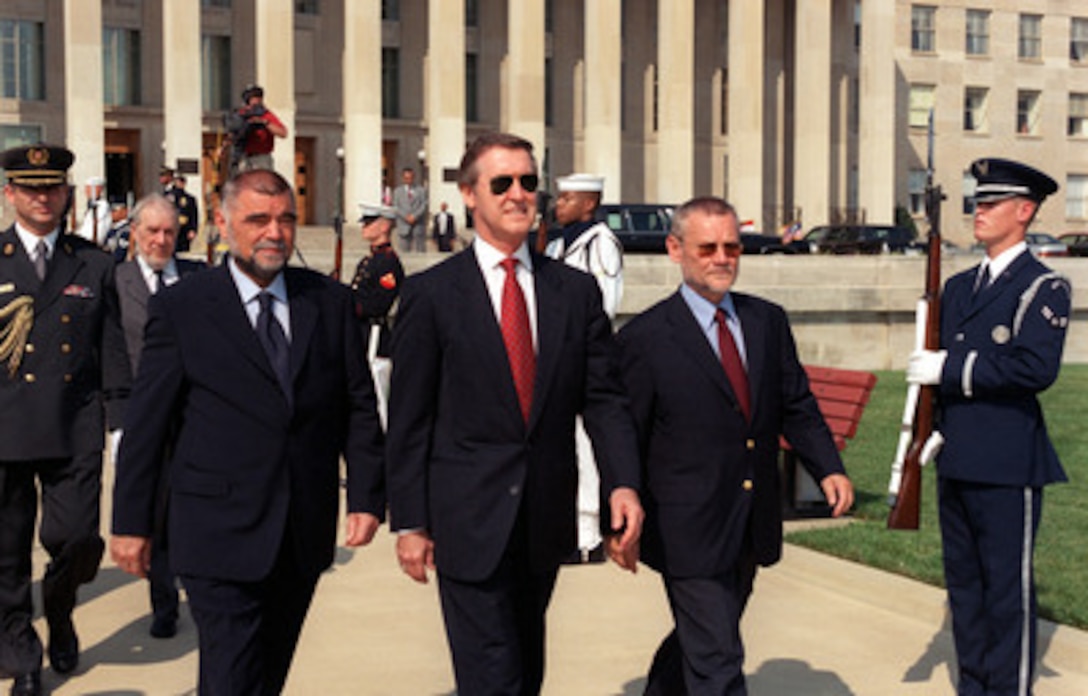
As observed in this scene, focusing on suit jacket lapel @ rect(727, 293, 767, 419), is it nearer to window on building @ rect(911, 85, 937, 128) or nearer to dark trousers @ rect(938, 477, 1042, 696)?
dark trousers @ rect(938, 477, 1042, 696)

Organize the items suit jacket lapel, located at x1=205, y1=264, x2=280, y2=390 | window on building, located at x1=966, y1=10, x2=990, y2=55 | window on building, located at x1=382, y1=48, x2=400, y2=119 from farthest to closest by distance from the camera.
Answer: window on building, located at x1=966, y1=10, x2=990, y2=55, window on building, located at x1=382, y1=48, x2=400, y2=119, suit jacket lapel, located at x1=205, y1=264, x2=280, y2=390

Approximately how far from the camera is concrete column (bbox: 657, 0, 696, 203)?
5566 centimetres

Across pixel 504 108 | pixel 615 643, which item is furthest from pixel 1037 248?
pixel 615 643

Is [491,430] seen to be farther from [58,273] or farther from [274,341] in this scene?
[58,273]

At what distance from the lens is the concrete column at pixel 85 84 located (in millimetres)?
43312

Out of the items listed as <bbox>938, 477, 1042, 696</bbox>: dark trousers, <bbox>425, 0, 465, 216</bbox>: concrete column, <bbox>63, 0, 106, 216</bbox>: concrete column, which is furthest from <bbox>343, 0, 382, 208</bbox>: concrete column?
<bbox>938, 477, 1042, 696</bbox>: dark trousers

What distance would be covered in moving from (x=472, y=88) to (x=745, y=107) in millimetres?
9358

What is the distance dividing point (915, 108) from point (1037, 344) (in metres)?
67.7

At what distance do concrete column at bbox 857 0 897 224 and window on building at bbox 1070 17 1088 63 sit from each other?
18.6 m

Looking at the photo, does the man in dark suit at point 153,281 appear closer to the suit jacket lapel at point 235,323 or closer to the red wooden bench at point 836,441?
the suit jacket lapel at point 235,323

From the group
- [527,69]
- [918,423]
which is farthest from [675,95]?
[918,423]

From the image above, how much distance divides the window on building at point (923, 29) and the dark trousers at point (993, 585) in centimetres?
6802

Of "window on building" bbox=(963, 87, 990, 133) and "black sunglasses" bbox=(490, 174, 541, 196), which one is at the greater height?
"window on building" bbox=(963, 87, 990, 133)

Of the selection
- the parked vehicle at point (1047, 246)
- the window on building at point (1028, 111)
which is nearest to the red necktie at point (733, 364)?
the parked vehicle at point (1047, 246)
